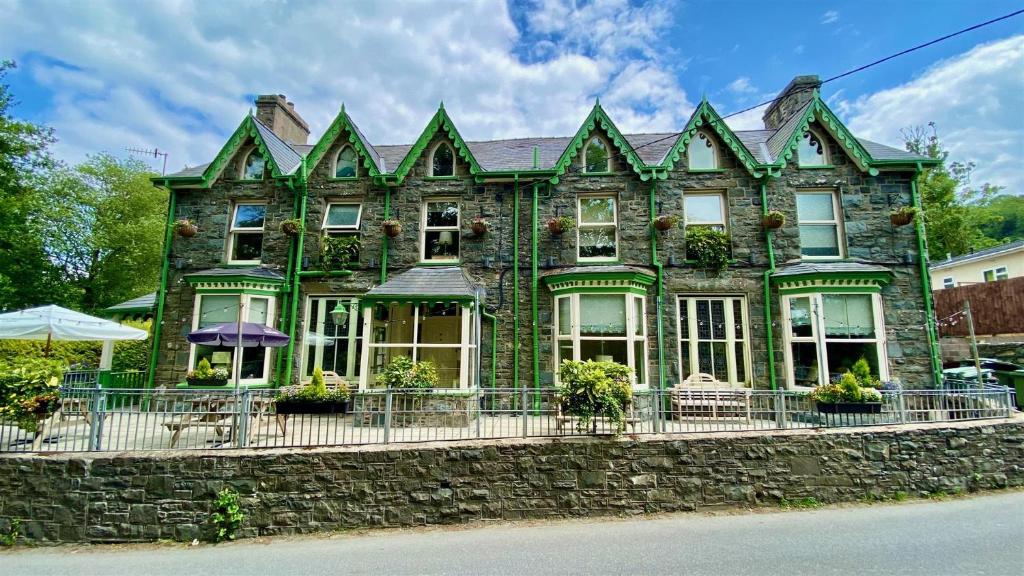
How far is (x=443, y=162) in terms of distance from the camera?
13.0m

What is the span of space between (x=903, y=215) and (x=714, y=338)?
5788 mm

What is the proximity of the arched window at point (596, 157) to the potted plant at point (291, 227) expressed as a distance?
328 inches

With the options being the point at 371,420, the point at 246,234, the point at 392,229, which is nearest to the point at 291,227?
the point at 246,234

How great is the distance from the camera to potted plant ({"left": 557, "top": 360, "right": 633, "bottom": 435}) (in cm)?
727

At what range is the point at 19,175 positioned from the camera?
2280 cm

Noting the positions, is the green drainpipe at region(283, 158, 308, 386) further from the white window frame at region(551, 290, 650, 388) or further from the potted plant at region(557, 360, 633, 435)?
the potted plant at region(557, 360, 633, 435)

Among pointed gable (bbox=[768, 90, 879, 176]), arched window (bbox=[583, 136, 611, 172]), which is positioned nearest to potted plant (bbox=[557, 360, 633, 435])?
arched window (bbox=[583, 136, 611, 172])

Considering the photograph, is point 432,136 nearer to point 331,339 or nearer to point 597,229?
point 597,229

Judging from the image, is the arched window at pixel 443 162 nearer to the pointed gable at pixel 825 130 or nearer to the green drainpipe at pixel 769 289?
the green drainpipe at pixel 769 289

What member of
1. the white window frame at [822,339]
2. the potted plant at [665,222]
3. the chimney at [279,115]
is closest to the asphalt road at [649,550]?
the white window frame at [822,339]

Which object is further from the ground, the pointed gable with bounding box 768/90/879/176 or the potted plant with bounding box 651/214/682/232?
the pointed gable with bounding box 768/90/879/176

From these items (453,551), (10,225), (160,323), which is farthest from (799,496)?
(10,225)

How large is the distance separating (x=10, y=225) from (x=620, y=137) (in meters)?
30.5

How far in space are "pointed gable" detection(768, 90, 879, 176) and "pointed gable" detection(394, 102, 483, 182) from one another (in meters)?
8.53
